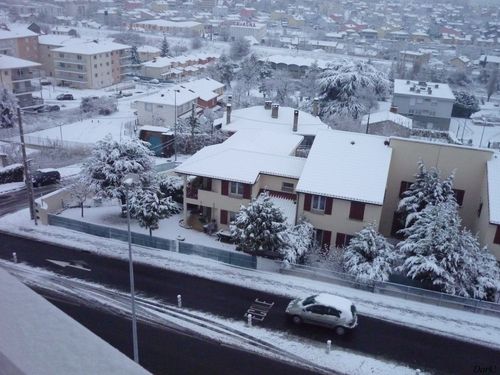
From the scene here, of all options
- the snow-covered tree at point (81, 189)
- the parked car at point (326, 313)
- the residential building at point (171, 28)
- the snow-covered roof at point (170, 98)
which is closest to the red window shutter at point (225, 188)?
the snow-covered tree at point (81, 189)

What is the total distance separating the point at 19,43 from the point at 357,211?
277 feet

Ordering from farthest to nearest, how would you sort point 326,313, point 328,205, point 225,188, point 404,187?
1. point 404,187
2. point 225,188
3. point 328,205
4. point 326,313

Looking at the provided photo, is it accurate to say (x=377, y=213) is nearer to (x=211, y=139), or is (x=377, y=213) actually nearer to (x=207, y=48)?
(x=211, y=139)

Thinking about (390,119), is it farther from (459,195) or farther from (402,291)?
(402,291)

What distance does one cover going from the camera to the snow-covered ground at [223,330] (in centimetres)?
1906

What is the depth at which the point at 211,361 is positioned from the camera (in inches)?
742

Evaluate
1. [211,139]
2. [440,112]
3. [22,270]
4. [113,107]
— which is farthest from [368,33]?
[22,270]

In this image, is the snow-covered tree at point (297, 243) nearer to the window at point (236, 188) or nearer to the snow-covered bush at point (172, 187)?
the window at point (236, 188)

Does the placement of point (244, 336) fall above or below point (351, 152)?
below

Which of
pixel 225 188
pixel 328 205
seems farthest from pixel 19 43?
pixel 328 205

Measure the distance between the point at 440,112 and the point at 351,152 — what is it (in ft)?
160

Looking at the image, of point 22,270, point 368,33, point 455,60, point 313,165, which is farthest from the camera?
point 368,33

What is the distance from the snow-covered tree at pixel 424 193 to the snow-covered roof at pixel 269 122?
61.1 ft

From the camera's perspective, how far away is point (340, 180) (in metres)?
28.9
